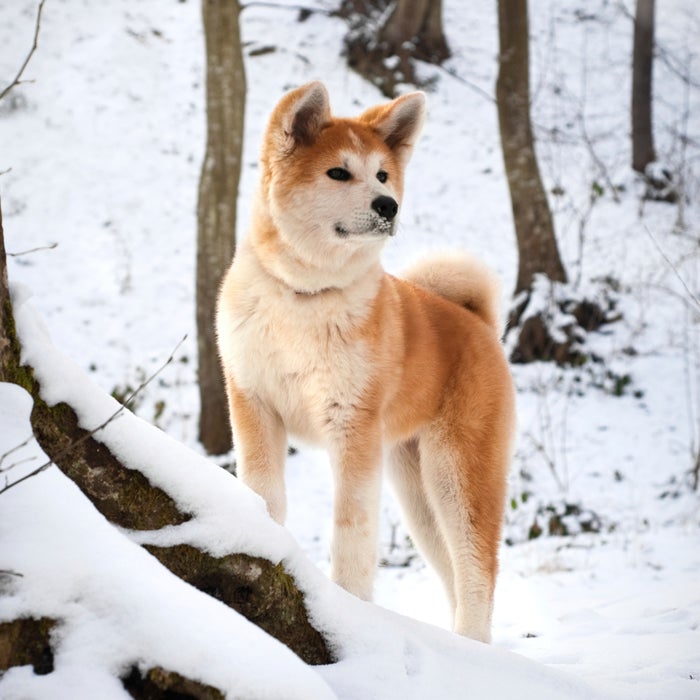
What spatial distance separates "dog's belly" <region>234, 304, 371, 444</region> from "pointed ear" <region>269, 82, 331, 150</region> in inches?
28.8

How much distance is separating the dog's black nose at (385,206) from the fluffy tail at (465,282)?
38.6 inches

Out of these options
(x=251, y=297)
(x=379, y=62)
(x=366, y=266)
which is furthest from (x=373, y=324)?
(x=379, y=62)

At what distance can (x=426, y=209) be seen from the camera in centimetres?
1174

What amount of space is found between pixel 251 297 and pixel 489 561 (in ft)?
4.85

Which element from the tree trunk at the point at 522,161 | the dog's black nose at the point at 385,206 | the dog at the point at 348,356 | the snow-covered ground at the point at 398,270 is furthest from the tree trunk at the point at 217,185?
the dog's black nose at the point at 385,206

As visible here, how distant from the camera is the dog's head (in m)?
3.01

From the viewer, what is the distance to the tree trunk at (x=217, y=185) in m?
6.80

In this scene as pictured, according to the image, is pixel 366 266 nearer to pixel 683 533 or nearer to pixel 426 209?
pixel 683 533

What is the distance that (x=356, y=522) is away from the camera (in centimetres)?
293

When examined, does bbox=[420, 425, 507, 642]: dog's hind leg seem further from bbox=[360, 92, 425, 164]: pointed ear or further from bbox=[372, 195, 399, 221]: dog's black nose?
bbox=[360, 92, 425, 164]: pointed ear

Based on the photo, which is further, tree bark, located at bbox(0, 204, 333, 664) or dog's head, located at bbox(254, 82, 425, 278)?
dog's head, located at bbox(254, 82, 425, 278)

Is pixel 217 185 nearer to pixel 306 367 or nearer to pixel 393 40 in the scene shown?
pixel 306 367

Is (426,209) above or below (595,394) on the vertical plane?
above

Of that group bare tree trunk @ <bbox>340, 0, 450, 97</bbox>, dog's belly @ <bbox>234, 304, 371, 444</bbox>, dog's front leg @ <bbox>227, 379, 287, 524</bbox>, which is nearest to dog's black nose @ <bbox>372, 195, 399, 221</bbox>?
dog's belly @ <bbox>234, 304, 371, 444</bbox>
